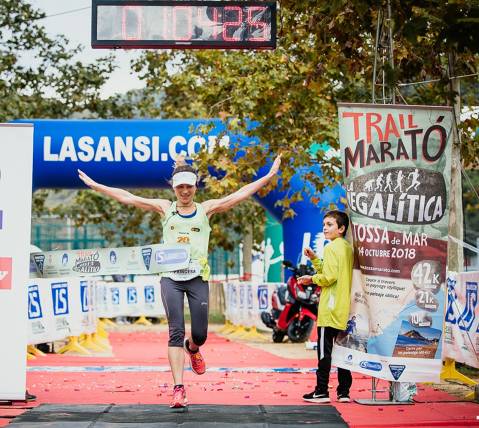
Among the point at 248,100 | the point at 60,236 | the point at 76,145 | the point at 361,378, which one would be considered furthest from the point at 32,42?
the point at 60,236

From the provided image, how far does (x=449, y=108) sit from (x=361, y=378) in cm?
395

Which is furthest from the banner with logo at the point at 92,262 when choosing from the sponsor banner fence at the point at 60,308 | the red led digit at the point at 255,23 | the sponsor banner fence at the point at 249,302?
the sponsor banner fence at the point at 249,302

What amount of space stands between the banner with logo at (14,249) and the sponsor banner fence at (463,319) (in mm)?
4218

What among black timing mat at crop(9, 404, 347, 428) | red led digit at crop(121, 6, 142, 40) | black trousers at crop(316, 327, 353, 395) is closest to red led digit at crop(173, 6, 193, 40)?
red led digit at crop(121, 6, 142, 40)

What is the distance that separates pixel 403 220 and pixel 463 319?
2.79 m

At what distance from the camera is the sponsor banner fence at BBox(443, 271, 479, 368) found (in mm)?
10473

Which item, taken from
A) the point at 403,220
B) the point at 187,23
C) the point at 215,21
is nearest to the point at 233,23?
the point at 215,21

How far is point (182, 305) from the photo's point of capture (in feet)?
27.9

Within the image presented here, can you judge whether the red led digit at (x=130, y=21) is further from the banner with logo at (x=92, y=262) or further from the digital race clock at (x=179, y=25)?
the banner with logo at (x=92, y=262)

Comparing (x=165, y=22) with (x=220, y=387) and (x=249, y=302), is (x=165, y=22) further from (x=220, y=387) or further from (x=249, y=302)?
(x=249, y=302)

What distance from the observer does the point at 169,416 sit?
789cm

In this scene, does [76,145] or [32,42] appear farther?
[32,42]

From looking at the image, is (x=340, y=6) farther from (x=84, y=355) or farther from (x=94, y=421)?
(x=84, y=355)

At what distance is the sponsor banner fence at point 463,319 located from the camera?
10.5 metres
